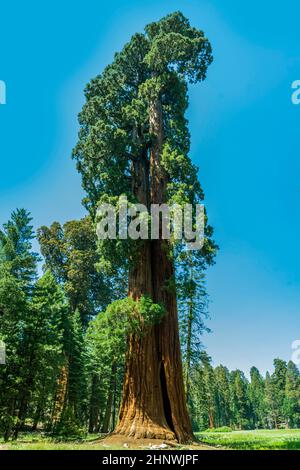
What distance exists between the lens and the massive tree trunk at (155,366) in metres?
11.5

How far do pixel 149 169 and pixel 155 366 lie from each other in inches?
326

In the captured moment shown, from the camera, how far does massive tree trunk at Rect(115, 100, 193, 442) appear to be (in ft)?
37.8

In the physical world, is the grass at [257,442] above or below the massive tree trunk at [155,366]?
below

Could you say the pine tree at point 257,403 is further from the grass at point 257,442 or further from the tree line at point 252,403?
the grass at point 257,442

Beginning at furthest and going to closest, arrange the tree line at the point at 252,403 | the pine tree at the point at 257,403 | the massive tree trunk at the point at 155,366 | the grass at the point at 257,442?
1. the pine tree at the point at 257,403
2. the tree line at the point at 252,403
3. the massive tree trunk at the point at 155,366
4. the grass at the point at 257,442

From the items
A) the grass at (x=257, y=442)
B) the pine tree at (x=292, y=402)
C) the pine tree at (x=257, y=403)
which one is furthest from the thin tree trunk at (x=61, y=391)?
the pine tree at (x=257, y=403)

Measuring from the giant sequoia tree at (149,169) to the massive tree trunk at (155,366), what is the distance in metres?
0.03

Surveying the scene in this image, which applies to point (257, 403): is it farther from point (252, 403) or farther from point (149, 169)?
point (149, 169)

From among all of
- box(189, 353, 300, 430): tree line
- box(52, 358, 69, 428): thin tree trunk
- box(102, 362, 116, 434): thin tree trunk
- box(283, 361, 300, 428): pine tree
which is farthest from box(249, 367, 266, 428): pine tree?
box(52, 358, 69, 428): thin tree trunk

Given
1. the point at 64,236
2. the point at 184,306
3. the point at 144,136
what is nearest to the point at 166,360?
the point at 144,136

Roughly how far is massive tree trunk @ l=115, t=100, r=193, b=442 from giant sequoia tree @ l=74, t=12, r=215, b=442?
3cm

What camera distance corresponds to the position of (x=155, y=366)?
12.4 metres
